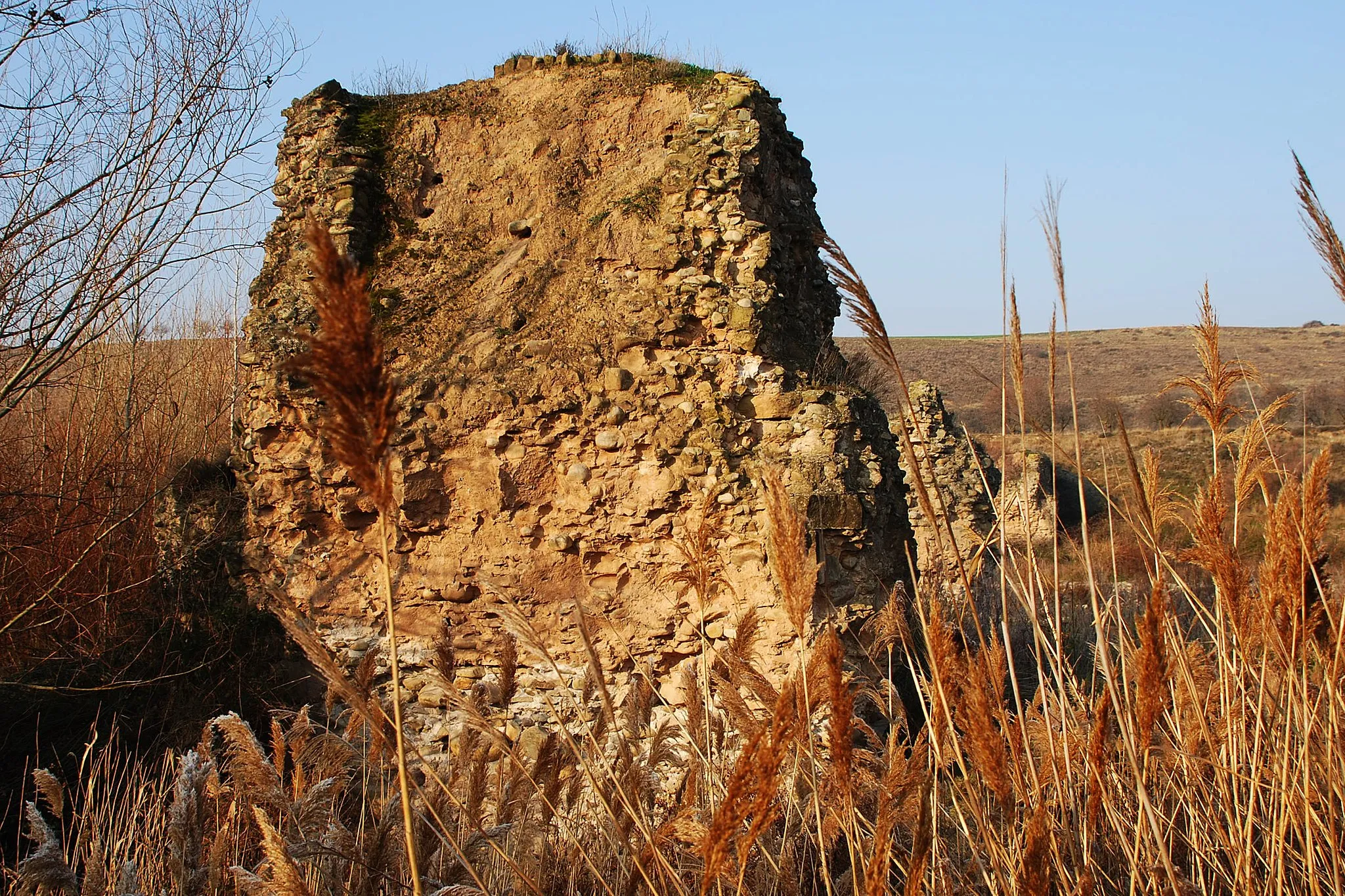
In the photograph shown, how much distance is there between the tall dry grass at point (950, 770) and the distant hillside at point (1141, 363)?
2233cm

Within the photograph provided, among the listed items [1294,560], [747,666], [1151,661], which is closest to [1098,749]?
[1151,661]

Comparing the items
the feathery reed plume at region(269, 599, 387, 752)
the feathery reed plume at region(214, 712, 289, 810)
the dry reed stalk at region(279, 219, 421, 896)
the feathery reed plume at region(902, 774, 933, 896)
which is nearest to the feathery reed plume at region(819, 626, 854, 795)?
the feathery reed plume at region(902, 774, 933, 896)

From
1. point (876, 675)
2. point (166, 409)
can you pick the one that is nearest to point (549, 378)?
point (876, 675)

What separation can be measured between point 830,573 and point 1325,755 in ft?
9.69

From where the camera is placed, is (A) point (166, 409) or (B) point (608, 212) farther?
(A) point (166, 409)

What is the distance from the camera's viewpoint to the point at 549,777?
264 centimetres

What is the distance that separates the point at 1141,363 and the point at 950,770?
4536 cm

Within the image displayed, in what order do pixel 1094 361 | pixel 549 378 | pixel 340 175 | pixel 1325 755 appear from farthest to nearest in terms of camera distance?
pixel 1094 361, pixel 340 175, pixel 549 378, pixel 1325 755

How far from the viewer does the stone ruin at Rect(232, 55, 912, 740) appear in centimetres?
514

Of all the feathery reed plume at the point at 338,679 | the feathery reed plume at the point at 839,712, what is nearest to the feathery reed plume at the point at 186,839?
the feathery reed plume at the point at 338,679

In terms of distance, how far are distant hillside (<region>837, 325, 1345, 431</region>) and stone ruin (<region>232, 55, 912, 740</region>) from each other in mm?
19714

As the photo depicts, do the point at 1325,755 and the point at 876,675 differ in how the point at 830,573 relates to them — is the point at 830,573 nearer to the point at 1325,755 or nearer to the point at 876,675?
the point at 876,675

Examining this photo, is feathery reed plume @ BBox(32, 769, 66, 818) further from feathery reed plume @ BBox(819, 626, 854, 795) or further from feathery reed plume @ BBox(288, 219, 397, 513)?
feathery reed plume @ BBox(819, 626, 854, 795)

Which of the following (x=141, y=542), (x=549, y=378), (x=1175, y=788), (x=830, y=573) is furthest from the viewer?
(x=141, y=542)
